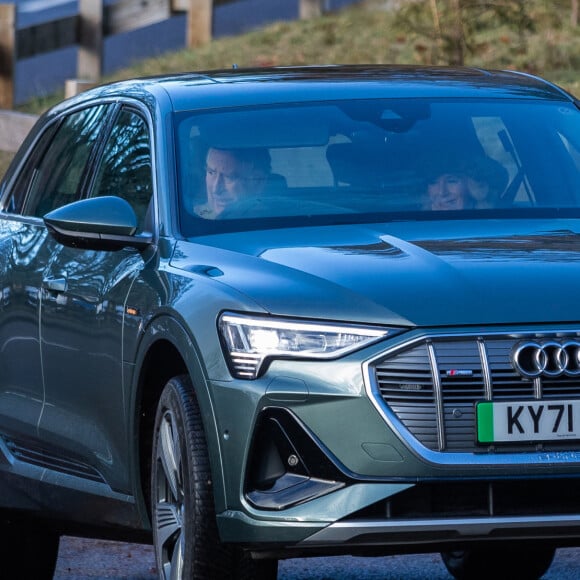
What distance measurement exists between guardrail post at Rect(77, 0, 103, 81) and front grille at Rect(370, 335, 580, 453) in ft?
43.9

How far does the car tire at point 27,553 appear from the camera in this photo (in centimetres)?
716

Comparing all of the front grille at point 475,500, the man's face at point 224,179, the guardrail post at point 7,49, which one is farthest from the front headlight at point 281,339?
the guardrail post at point 7,49

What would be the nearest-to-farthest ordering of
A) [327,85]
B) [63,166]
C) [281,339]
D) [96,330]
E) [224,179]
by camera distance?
[281,339] → [96,330] → [224,179] → [327,85] → [63,166]

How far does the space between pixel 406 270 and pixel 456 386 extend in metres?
0.44

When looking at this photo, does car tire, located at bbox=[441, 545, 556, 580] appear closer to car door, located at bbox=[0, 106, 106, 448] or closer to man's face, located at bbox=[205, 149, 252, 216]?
car door, located at bbox=[0, 106, 106, 448]

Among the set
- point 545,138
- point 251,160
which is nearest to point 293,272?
point 251,160

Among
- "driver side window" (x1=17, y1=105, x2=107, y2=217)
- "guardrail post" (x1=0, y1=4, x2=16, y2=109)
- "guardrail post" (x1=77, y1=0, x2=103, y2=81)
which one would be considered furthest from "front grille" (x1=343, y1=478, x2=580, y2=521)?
"guardrail post" (x1=77, y1=0, x2=103, y2=81)

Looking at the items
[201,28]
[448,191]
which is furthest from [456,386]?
[201,28]

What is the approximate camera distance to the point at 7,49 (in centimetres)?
1606

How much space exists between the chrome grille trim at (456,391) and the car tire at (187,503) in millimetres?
558

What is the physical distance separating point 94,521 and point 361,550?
1.57 meters

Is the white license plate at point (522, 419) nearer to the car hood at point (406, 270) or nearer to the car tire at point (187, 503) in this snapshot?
the car hood at point (406, 270)

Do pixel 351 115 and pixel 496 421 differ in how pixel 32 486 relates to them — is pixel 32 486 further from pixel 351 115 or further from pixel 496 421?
pixel 496 421

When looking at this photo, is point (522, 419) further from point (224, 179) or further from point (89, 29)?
point (89, 29)
